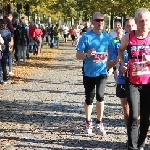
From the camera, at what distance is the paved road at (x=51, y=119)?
7.23 m

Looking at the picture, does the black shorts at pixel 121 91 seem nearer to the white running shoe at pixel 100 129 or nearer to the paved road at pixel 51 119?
the paved road at pixel 51 119

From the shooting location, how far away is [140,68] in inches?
243

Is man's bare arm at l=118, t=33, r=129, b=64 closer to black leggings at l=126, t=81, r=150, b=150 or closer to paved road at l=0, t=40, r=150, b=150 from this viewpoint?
black leggings at l=126, t=81, r=150, b=150

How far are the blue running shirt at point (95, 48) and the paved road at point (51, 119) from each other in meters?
1.10

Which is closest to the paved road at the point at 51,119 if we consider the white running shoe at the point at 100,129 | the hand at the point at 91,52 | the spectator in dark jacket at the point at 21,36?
the white running shoe at the point at 100,129

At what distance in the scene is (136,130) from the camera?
6.25 m

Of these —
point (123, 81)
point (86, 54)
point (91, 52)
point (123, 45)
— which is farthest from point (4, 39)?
point (123, 45)

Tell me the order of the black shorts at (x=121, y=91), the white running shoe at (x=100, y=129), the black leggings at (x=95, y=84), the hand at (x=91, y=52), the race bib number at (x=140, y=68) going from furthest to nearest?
the white running shoe at (x=100, y=129) → the black leggings at (x=95, y=84) → the hand at (x=91, y=52) → the black shorts at (x=121, y=91) → the race bib number at (x=140, y=68)

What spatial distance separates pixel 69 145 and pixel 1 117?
8.59 feet

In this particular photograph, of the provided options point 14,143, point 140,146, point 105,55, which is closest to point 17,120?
point 14,143

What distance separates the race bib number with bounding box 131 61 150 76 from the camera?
6.16 meters

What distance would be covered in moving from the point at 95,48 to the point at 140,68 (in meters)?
1.57

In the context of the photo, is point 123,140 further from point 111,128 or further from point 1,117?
point 1,117

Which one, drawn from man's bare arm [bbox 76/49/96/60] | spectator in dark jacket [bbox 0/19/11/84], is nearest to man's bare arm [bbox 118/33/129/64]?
man's bare arm [bbox 76/49/96/60]
